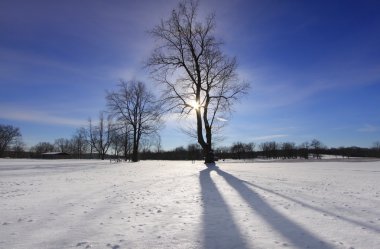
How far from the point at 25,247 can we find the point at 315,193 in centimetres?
914

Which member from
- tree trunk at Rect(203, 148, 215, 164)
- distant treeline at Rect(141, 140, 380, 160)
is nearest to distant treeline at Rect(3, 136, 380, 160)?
distant treeline at Rect(141, 140, 380, 160)

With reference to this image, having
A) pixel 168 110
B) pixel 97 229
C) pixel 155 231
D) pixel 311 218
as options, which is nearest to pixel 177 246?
pixel 155 231

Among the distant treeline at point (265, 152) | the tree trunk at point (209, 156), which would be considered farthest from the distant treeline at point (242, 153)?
the tree trunk at point (209, 156)

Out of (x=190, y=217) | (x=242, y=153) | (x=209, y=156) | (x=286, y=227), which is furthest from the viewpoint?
(x=242, y=153)

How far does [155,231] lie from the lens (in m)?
6.87

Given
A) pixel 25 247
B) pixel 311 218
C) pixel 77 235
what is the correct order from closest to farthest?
pixel 25 247 → pixel 77 235 → pixel 311 218

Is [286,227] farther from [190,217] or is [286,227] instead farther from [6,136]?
[6,136]

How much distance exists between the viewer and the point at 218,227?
7.18 m

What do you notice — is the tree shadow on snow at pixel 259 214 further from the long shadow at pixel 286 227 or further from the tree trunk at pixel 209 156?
the tree trunk at pixel 209 156

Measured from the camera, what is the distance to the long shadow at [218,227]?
241 inches

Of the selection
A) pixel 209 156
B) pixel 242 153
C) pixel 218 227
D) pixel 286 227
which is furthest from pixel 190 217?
pixel 242 153

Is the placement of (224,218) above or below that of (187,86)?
below

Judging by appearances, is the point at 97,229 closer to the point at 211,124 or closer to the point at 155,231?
the point at 155,231

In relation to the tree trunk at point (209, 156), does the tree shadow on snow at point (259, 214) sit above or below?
below
